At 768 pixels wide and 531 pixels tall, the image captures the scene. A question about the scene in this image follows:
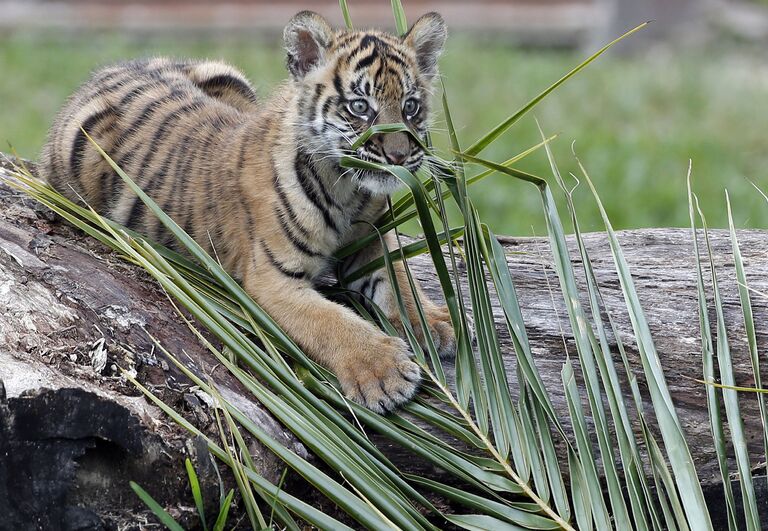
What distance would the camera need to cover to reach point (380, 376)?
3197 millimetres

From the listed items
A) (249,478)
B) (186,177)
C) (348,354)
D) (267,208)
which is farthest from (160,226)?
(249,478)

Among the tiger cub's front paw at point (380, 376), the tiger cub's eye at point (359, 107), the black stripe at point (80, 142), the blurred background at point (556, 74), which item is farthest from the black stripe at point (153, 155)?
the blurred background at point (556, 74)

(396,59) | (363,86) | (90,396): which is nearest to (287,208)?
(363,86)

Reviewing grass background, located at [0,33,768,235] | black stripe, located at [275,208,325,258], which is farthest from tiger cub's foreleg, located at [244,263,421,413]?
grass background, located at [0,33,768,235]

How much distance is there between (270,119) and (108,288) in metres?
0.99

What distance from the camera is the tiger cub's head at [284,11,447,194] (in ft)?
11.2

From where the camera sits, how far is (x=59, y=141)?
4414 millimetres

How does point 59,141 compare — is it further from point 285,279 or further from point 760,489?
point 760,489

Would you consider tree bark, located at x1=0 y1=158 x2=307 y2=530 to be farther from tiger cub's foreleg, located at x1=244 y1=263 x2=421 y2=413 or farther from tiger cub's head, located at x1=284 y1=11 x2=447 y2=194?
tiger cub's head, located at x1=284 y1=11 x2=447 y2=194

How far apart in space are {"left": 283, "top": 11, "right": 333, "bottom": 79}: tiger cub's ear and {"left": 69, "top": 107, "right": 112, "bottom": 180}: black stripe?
99cm

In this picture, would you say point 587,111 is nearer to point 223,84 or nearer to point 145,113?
point 223,84

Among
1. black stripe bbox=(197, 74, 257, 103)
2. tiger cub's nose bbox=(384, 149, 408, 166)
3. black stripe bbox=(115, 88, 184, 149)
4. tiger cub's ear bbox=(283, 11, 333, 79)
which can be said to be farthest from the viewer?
black stripe bbox=(197, 74, 257, 103)

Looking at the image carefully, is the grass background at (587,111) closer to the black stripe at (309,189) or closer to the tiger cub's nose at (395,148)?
the black stripe at (309,189)

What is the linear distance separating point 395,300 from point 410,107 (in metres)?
0.65
